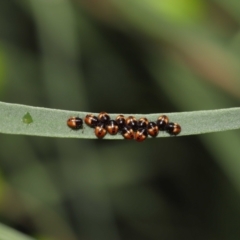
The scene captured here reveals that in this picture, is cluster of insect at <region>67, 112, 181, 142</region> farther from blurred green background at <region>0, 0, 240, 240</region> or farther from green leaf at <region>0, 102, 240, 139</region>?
blurred green background at <region>0, 0, 240, 240</region>

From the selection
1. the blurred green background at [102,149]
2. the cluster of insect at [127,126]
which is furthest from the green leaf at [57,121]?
the blurred green background at [102,149]

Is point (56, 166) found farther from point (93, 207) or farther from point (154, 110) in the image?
point (154, 110)

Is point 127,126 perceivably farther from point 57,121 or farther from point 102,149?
point 102,149

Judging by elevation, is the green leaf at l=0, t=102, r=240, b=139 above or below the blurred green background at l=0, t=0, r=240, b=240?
below

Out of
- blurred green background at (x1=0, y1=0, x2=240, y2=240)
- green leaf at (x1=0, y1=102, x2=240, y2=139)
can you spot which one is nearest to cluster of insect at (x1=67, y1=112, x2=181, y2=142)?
green leaf at (x1=0, y1=102, x2=240, y2=139)

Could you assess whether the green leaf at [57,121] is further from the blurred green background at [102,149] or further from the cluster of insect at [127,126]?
the blurred green background at [102,149]

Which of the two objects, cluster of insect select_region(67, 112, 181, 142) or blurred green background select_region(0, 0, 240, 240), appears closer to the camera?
cluster of insect select_region(67, 112, 181, 142)
